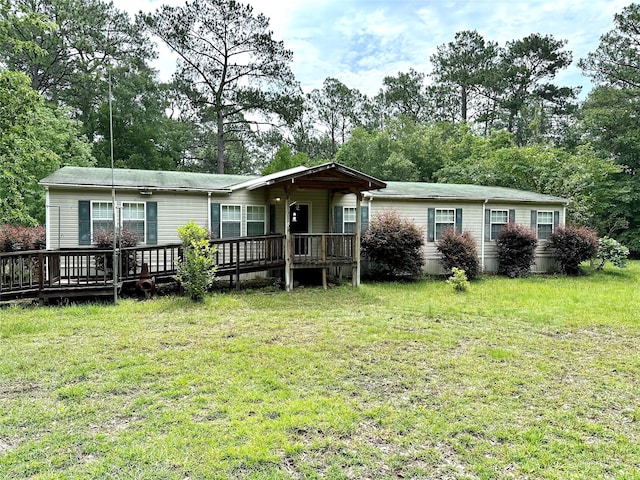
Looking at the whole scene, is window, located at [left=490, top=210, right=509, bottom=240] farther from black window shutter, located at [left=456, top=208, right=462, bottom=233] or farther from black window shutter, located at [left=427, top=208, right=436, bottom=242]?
black window shutter, located at [left=427, top=208, right=436, bottom=242]

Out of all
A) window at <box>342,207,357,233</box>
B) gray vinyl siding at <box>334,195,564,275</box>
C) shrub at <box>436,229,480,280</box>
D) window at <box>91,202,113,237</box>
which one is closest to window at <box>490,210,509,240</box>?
gray vinyl siding at <box>334,195,564,275</box>

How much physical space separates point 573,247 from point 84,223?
1517 cm

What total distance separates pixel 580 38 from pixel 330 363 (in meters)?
30.1

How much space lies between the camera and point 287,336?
5918mm

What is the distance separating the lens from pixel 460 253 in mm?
11922

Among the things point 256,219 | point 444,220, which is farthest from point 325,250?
point 444,220

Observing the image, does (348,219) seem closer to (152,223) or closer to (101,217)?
(152,223)

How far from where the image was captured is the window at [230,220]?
10.9m

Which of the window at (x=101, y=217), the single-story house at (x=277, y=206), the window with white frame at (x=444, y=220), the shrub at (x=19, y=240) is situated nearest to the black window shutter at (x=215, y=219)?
the single-story house at (x=277, y=206)

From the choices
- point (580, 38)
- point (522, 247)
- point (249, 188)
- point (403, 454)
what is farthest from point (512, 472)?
point (580, 38)

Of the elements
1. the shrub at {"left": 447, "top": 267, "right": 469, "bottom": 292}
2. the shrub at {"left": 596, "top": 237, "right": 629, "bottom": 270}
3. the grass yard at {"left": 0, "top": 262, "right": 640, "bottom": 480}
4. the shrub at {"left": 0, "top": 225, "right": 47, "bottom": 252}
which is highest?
the shrub at {"left": 0, "top": 225, "right": 47, "bottom": 252}

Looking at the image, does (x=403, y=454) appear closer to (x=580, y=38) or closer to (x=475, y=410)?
(x=475, y=410)

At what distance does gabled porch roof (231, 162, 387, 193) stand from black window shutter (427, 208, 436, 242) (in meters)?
3.60

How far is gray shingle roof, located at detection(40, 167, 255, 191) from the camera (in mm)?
9344
